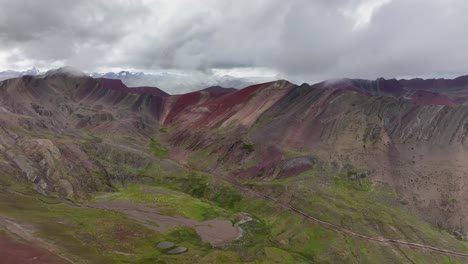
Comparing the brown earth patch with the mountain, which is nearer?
the mountain

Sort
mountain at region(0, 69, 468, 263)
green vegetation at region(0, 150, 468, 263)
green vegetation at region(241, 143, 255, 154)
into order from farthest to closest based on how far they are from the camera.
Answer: green vegetation at region(241, 143, 255, 154), mountain at region(0, 69, 468, 263), green vegetation at region(0, 150, 468, 263)

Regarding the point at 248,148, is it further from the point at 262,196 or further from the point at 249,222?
the point at 249,222

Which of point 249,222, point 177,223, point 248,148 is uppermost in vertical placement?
point 248,148

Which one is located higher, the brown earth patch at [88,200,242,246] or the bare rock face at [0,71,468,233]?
the bare rock face at [0,71,468,233]

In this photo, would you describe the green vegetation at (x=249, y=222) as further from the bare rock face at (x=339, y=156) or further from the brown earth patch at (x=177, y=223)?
the bare rock face at (x=339, y=156)

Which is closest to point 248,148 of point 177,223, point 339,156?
point 339,156

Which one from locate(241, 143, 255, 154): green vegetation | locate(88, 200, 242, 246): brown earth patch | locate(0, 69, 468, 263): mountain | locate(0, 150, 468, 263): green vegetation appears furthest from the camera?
locate(241, 143, 255, 154): green vegetation


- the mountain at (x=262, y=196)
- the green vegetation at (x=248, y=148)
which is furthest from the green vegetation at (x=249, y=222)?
the green vegetation at (x=248, y=148)

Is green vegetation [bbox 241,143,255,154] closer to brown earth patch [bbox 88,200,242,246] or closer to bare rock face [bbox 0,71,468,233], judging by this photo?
bare rock face [bbox 0,71,468,233]

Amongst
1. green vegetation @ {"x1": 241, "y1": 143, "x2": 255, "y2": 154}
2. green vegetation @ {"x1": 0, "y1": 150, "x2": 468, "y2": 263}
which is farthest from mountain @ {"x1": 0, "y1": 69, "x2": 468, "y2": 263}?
green vegetation @ {"x1": 241, "y1": 143, "x2": 255, "y2": 154}
